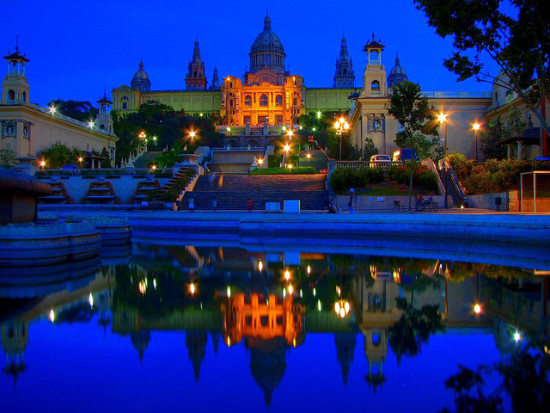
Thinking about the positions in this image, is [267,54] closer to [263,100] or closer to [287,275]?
[263,100]

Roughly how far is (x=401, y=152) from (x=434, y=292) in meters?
35.5

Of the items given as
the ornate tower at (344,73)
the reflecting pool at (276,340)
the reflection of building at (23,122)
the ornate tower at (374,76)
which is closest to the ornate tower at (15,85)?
the reflection of building at (23,122)

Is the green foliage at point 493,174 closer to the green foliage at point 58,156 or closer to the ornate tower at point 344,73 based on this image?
the green foliage at point 58,156

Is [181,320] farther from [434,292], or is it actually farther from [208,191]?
[208,191]

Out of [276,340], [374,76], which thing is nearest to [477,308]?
[276,340]

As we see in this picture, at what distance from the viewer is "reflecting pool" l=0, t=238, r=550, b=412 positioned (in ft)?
19.5

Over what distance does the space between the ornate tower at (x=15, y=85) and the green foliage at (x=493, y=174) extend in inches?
1922

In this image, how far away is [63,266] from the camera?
52.1 feet

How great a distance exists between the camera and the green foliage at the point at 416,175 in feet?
124

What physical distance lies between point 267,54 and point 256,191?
119 metres

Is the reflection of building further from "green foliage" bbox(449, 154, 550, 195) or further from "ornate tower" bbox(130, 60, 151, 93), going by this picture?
"ornate tower" bbox(130, 60, 151, 93)

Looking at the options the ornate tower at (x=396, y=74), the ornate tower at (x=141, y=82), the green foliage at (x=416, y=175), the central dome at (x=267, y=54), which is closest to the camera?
the green foliage at (x=416, y=175)

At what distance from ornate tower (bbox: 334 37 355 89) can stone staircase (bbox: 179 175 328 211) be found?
126 meters

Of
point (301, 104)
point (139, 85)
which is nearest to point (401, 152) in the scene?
point (301, 104)
